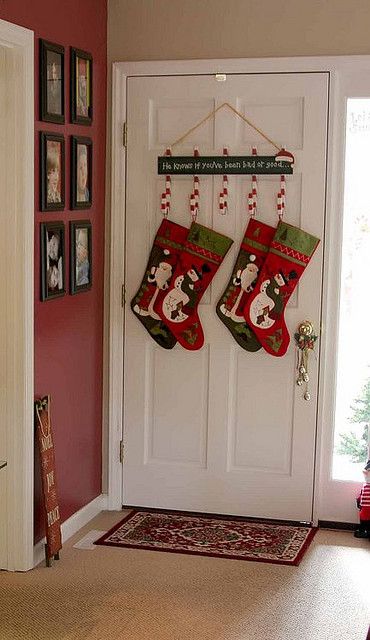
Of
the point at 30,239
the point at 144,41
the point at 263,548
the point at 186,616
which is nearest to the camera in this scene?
the point at 186,616

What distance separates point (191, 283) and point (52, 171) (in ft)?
3.04

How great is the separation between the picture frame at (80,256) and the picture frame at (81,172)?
0.09m

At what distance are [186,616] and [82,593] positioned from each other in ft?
1.46

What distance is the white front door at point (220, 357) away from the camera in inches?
182

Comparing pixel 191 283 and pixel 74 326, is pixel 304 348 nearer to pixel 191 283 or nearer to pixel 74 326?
pixel 191 283

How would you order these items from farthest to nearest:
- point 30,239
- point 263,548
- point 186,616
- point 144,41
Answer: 1. point 144,41
2. point 263,548
3. point 30,239
4. point 186,616

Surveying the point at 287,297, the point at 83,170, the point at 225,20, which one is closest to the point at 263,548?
the point at 287,297

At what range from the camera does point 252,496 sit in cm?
483

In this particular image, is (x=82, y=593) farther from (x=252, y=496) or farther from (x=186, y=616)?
(x=252, y=496)

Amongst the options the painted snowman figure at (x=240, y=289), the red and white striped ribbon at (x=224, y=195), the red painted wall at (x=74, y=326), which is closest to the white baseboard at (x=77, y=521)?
the red painted wall at (x=74, y=326)

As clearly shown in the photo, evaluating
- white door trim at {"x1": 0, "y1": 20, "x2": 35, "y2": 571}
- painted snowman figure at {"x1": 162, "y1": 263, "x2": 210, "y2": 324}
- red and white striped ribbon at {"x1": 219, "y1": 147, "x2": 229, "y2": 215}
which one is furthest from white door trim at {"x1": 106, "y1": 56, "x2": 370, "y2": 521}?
white door trim at {"x1": 0, "y1": 20, "x2": 35, "y2": 571}

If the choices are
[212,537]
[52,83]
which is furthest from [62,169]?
[212,537]

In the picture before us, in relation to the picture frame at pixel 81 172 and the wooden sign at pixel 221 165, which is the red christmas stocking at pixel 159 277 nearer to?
the wooden sign at pixel 221 165

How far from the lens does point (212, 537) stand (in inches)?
180
